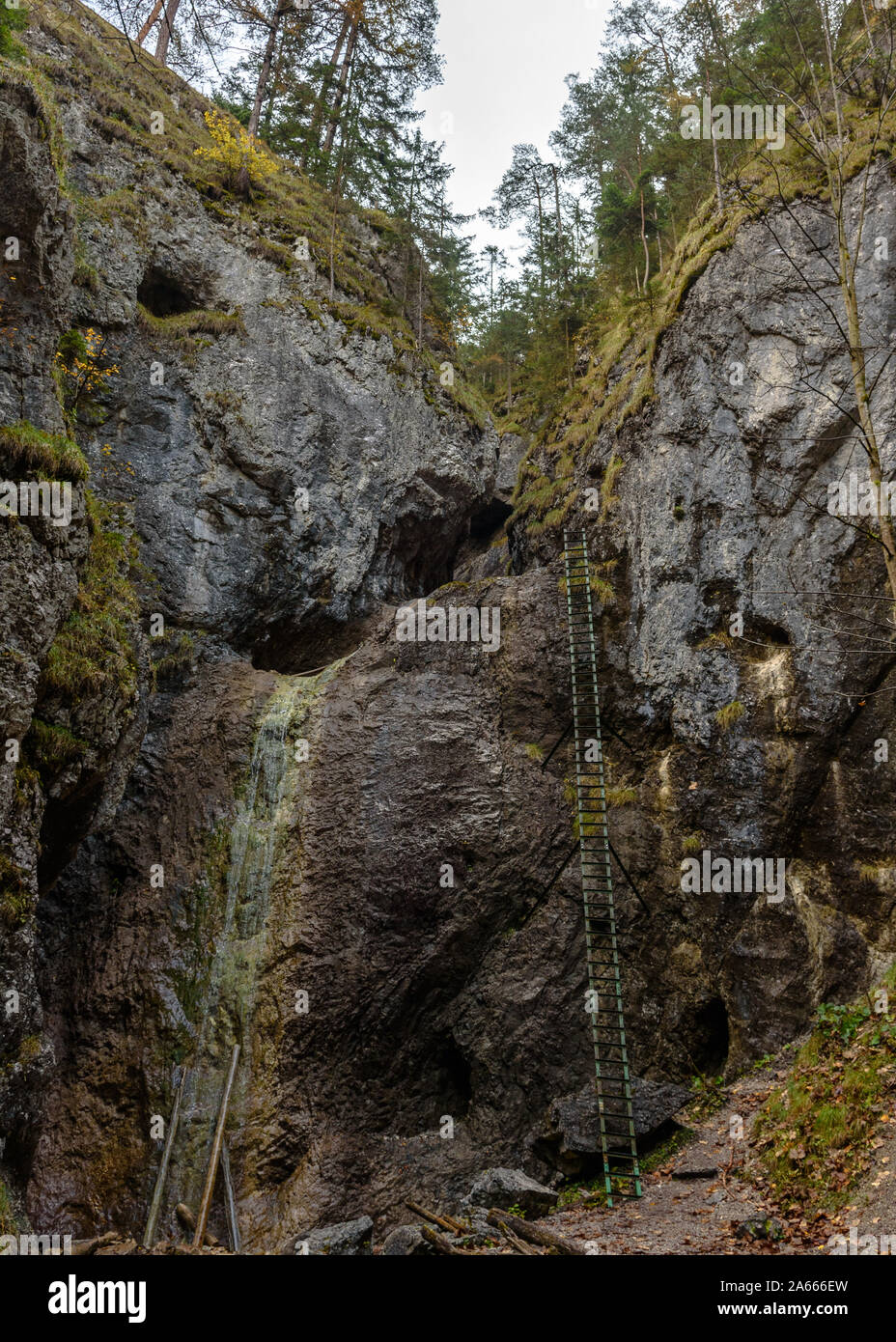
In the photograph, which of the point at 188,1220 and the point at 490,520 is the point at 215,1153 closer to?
the point at 188,1220

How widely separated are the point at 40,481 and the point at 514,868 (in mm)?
9381

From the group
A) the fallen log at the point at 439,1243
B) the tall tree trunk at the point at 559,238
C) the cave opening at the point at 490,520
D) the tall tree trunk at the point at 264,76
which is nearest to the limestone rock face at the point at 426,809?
the fallen log at the point at 439,1243

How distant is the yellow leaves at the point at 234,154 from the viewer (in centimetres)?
2253

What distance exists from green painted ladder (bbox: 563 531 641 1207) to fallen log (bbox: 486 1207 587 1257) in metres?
2.34

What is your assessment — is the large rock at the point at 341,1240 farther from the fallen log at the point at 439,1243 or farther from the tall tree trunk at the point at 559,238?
the tall tree trunk at the point at 559,238

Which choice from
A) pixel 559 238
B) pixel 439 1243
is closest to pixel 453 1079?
pixel 439 1243

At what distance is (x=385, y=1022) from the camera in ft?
43.2

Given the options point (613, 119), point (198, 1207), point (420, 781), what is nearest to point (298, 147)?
point (613, 119)

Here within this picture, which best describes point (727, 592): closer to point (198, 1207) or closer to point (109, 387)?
point (198, 1207)

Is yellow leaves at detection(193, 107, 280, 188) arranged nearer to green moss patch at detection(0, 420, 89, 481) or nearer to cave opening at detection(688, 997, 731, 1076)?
green moss patch at detection(0, 420, 89, 481)

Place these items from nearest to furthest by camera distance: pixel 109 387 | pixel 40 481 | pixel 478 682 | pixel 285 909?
pixel 40 481 < pixel 285 909 < pixel 478 682 < pixel 109 387

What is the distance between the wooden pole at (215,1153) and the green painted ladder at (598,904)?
505 cm

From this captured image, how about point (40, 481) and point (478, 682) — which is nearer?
point (40, 481)
